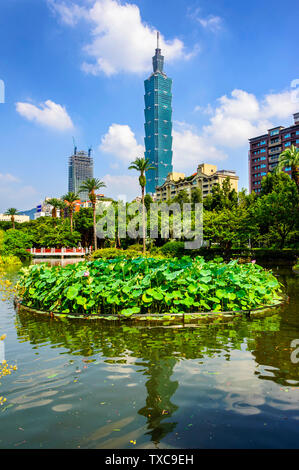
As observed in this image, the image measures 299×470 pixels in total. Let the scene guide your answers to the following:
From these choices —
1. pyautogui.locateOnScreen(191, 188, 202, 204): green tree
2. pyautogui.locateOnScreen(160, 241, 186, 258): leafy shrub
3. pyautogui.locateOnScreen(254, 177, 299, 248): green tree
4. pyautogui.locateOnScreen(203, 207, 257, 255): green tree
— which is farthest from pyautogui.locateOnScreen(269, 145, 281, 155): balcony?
pyautogui.locateOnScreen(160, 241, 186, 258): leafy shrub

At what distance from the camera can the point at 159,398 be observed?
3.98 meters

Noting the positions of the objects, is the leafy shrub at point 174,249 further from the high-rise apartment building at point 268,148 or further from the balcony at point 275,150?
the balcony at point 275,150

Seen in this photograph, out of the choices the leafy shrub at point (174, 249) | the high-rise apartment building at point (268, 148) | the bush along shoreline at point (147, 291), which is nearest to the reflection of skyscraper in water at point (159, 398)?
the bush along shoreline at point (147, 291)

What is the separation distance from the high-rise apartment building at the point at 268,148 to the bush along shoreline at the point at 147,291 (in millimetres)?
87780

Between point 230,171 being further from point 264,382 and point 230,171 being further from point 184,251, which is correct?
point 264,382

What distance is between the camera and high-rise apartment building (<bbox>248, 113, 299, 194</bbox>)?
3376 inches

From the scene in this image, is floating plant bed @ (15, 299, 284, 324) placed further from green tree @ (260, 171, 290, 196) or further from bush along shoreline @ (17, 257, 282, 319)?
green tree @ (260, 171, 290, 196)

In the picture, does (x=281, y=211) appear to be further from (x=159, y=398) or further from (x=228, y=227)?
(x=159, y=398)

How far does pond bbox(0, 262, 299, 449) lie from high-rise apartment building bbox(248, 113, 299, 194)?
9073 centimetres

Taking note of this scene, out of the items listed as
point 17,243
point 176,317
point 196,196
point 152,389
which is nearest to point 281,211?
point 176,317

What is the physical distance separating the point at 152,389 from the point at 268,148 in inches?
3878

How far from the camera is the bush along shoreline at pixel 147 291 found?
7.77 m

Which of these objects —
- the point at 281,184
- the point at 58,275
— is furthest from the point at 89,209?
the point at 58,275
